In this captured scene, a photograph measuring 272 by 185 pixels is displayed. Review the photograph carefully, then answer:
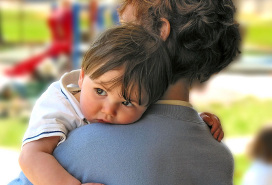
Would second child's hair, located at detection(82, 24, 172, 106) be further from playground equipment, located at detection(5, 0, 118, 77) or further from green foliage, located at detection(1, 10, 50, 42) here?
green foliage, located at detection(1, 10, 50, 42)

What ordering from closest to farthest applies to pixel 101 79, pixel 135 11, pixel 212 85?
pixel 101 79 → pixel 135 11 → pixel 212 85

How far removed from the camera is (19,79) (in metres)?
6.13

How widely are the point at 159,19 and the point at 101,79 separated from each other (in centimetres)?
21

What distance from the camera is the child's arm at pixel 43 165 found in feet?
3.55

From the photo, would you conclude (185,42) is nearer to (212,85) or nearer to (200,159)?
(200,159)

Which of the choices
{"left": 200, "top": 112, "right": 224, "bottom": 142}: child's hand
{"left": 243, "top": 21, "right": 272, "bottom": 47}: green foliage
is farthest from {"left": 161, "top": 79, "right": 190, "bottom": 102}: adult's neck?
{"left": 243, "top": 21, "right": 272, "bottom": 47}: green foliage

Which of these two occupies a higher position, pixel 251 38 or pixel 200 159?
pixel 200 159

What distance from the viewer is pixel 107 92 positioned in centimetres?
111

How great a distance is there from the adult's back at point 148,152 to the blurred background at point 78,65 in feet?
7.76

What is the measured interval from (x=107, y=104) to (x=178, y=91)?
0.18m

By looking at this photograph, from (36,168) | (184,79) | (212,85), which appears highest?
(184,79)

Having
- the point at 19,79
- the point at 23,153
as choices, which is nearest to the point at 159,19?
the point at 23,153

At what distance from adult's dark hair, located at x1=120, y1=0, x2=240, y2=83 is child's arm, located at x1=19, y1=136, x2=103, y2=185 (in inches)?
13.2

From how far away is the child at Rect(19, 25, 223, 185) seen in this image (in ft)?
3.55
